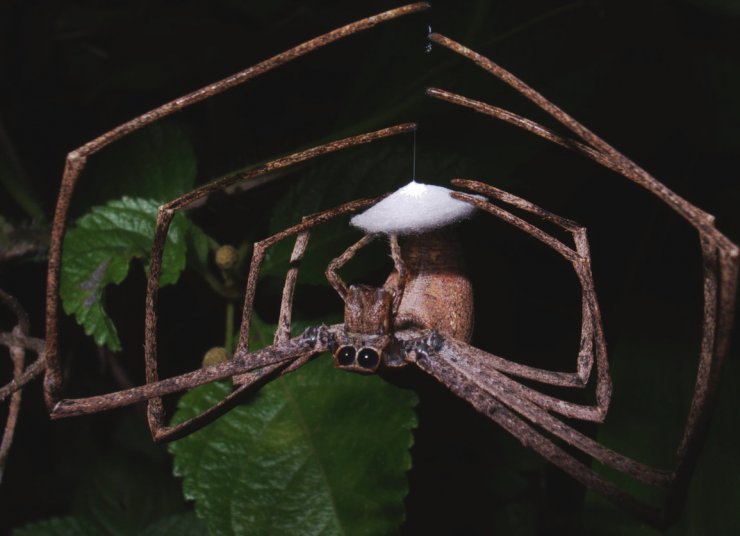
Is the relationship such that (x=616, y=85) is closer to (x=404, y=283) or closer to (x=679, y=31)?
(x=679, y=31)

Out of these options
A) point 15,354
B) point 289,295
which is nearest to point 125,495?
point 15,354

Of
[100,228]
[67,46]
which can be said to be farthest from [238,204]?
[67,46]

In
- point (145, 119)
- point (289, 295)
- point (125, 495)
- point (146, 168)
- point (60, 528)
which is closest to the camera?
point (145, 119)

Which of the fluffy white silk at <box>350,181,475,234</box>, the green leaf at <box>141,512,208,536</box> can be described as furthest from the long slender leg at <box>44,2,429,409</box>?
the green leaf at <box>141,512,208,536</box>

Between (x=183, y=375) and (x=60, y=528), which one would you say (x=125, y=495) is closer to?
(x=60, y=528)

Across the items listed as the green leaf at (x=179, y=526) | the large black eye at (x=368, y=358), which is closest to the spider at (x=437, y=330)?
the large black eye at (x=368, y=358)

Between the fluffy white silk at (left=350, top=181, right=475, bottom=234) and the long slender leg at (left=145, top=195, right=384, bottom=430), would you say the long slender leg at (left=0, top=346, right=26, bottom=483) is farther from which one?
the fluffy white silk at (left=350, top=181, right=475, bottom=234)
